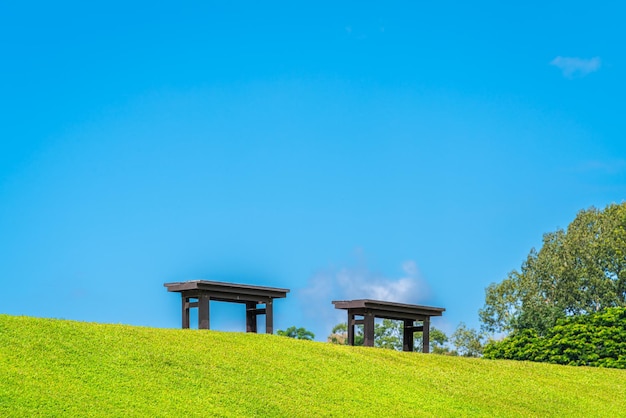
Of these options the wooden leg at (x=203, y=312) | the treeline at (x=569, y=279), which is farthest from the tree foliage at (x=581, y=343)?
the wooden leg at (x=203, y=312)

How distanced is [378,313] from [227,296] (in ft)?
13.8

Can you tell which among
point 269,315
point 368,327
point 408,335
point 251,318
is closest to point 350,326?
point 368,327

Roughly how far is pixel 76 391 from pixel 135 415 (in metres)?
1.10

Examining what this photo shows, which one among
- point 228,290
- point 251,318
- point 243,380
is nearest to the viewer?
point 243,380

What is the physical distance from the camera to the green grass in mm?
13828

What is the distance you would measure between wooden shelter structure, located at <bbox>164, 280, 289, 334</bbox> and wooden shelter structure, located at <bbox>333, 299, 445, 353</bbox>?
214cm

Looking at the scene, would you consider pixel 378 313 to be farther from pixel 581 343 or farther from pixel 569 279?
pixel 569 279

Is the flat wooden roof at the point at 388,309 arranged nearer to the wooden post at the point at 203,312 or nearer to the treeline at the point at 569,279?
the wooden post at the point at 203,312

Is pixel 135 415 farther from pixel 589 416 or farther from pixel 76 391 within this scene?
pixel 589 416

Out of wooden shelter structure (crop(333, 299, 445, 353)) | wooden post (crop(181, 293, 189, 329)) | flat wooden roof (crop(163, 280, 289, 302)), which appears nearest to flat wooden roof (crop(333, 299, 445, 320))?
wooden shelter structure (crop(333, 299, 445, 353))

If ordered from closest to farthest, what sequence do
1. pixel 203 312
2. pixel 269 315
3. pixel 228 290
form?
pixel 203 312 → pixel 228 290 → pixel 269 315

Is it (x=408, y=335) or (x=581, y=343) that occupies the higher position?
(x=408, y=335)

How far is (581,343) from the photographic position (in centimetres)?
2583

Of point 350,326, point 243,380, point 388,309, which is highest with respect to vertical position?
point 388,309
